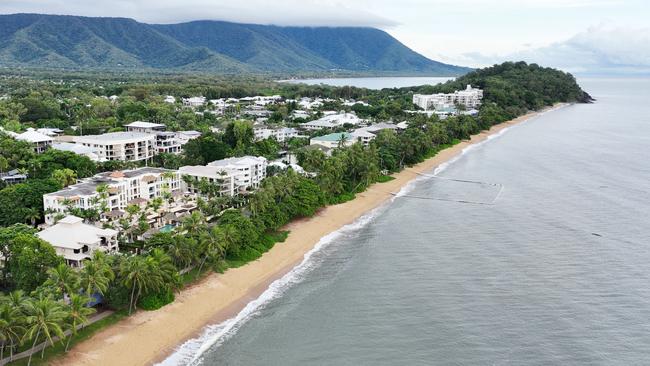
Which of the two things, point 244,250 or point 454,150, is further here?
point 454,150

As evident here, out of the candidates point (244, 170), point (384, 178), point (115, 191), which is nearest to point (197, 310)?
Result: point (115, 191)

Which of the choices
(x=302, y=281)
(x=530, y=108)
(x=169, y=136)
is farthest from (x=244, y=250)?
(x=530, y=108)

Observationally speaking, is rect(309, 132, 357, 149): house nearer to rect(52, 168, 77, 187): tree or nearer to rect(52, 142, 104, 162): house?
rect(52, 142, 104, 162): house

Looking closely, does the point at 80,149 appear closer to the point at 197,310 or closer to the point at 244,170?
the point at 244,170

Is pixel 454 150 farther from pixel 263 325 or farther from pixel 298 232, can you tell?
pixel 263 325

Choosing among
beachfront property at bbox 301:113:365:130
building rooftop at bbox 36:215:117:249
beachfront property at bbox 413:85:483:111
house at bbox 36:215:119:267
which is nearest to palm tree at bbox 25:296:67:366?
house at bbox 36:215:119:267
